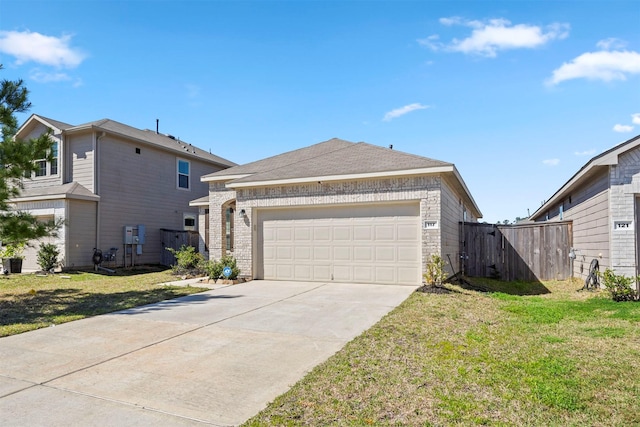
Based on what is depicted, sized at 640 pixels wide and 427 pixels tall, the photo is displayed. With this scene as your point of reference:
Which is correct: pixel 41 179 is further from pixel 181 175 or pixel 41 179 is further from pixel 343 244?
pixel 343 244

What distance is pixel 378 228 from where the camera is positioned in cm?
1077

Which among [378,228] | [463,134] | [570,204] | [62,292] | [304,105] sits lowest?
[62,292]

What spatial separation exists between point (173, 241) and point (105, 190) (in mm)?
3851

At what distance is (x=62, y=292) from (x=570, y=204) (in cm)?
1644

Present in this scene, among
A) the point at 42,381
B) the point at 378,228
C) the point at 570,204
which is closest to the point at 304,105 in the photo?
the point at 378,228

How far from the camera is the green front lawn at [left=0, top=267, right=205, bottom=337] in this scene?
7082mm

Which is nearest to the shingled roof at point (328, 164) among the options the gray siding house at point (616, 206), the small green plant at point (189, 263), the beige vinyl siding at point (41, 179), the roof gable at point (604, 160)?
the small green plant at point (189, 263)

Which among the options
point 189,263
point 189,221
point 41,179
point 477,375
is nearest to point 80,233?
point 41,179

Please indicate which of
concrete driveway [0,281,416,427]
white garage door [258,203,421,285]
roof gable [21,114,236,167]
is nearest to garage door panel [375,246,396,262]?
white garage door [258,203,421,285]

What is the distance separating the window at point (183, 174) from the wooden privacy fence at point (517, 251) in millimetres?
14067

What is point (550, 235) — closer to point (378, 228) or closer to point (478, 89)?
point (478, 89)

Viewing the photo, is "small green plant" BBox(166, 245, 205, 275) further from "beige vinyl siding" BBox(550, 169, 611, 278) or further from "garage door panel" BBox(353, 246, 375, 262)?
"beige vinyl siding" BBox(550, 169, 611, 278)

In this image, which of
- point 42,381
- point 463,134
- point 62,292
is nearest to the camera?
point 42,381

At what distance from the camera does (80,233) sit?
615 inches
